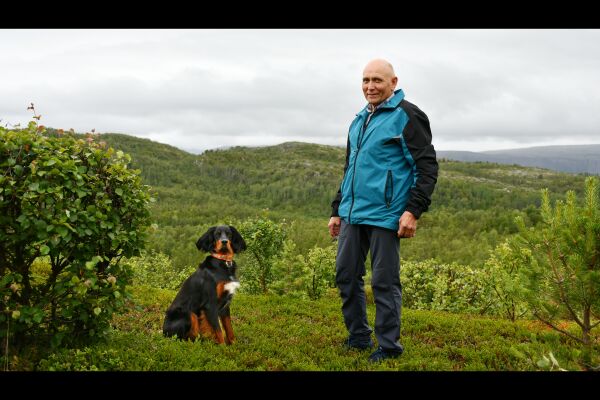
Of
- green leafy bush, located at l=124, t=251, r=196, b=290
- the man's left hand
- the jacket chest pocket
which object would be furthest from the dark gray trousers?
green leafy bush, located at l=124, t=251, r=196, b=290

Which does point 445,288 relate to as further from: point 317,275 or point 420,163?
point 420,163

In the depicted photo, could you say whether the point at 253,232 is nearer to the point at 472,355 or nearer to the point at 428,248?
the point at 472,355

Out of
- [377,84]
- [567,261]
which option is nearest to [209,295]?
[377,84]

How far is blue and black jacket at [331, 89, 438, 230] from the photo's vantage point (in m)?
4.86

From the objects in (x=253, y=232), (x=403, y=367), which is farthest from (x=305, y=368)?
(x=253, y=232)

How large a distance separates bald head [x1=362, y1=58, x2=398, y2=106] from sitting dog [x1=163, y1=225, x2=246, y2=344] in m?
2.44

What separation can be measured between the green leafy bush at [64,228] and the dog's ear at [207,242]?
840 millimetres

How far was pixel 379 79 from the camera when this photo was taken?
507 centimetres

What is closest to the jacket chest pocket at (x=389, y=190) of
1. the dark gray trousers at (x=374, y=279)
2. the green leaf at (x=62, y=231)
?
the dark gray trousers at (x=374, y=279)

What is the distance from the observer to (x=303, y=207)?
166 metres

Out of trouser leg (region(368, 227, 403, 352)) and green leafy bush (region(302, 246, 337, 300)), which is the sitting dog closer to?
trouser leg (region(368, 227, 403, 352))

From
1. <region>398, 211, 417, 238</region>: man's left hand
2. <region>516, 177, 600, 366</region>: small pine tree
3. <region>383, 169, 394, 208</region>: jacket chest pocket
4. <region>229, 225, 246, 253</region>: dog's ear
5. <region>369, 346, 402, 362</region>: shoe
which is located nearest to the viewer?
<region>516, 177, 600, 366</region>: small pine tree

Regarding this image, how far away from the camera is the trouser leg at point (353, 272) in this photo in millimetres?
5375

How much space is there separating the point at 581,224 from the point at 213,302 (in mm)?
3989
